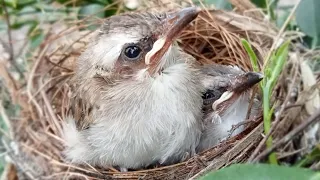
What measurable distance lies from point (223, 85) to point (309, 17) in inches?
13.0

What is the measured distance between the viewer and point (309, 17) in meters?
1.66

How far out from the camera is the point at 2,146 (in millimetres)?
2170

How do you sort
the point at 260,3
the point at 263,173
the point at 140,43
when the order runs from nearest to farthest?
the point at 263,173 → the point at 140,43 → the point at 260,3

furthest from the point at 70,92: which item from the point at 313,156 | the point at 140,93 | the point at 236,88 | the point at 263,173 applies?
the point at 263,173

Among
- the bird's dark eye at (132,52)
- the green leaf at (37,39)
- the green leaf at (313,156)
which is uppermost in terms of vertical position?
the green leaf at (37,39)

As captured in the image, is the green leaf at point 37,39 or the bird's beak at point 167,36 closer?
the bird's beak at point 167,36

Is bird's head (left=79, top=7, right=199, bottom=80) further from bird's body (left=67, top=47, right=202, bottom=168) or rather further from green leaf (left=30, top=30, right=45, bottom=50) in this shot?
green leaf (left=30, top=30, right=45, bottom=50)

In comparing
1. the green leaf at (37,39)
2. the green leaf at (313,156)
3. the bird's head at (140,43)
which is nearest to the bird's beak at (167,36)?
the bird's head at (140,43)

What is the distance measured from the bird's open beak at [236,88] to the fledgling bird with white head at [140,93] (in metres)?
0.08

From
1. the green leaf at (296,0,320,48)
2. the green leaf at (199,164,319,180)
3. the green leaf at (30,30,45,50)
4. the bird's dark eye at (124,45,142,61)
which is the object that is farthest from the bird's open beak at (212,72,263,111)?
the green leaf at (30,30,45,50)

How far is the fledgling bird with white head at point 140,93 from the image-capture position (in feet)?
5.15

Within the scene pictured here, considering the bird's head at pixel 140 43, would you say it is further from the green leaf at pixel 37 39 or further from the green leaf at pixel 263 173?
the green leaf at pixel 37 39

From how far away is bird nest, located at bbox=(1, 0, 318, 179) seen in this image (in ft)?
5.62

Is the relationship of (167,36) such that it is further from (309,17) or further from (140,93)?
(309,17)
